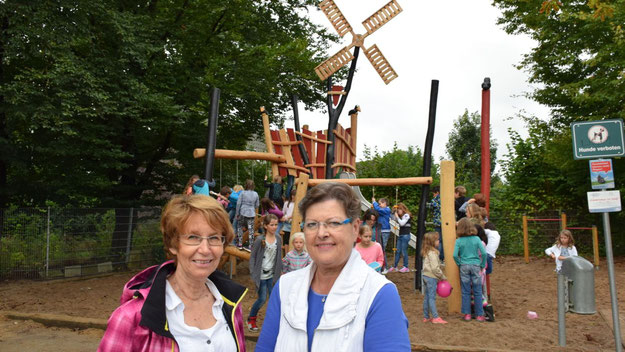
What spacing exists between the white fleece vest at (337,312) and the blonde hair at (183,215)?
1.52ft

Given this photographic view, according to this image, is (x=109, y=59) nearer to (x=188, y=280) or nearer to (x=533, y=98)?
(x=188, y=280)

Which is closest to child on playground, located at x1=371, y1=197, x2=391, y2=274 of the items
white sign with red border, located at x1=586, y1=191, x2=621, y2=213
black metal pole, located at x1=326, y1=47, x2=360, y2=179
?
black metal pole, located at x1=326, y1=47, x2=360, y2=179

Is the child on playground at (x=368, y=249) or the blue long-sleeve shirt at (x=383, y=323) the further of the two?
the child on playground at (x=368, y=249)

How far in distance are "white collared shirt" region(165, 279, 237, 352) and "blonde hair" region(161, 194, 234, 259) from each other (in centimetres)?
20

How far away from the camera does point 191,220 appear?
83.8 inches

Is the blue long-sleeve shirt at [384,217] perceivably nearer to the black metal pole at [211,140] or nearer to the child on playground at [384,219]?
the child on playground at [384,219]

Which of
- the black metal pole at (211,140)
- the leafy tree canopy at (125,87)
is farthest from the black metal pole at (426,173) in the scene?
the leafy tree canopy at (125,87)

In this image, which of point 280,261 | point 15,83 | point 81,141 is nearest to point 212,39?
point 81,141

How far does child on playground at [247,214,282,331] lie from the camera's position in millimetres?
7105

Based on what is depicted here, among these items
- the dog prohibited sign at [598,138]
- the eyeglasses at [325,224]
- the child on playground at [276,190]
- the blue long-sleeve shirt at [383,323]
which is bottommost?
the blue long-sleeve shirt at [383,323]

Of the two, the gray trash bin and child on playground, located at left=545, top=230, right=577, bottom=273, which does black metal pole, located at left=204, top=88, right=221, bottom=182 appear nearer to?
the gray trash bin

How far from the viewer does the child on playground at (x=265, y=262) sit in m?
7.11

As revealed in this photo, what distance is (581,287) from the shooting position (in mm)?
6039

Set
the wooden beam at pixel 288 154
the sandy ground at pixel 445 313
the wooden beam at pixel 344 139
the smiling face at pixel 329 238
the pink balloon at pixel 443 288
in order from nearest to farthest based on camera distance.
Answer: the smiling face at pixel 329 238 < the sandy ground at pixel 445 313 < the pink balloon at pixel 443 288 < the wooden beam at pixel 288 154 < the wooden beam at pixel 344 139
